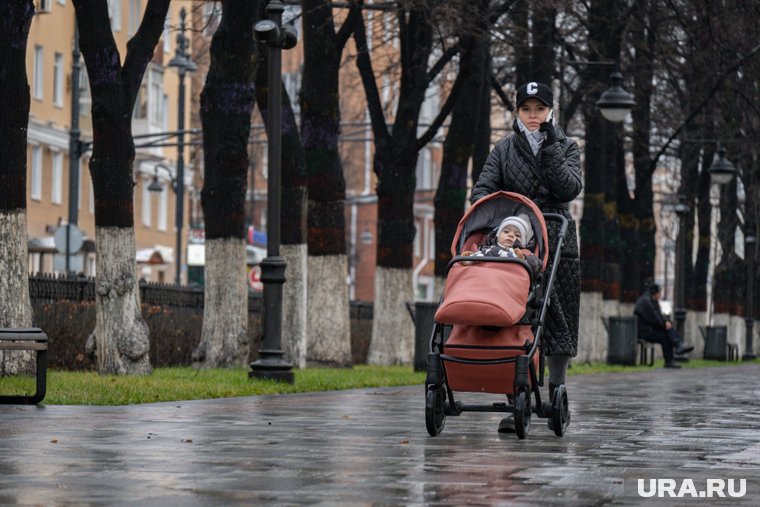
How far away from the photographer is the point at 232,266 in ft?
73.6

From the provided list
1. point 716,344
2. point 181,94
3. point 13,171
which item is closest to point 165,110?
point 181,94

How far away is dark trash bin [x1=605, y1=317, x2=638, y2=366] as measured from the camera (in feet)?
111

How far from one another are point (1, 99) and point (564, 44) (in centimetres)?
1737

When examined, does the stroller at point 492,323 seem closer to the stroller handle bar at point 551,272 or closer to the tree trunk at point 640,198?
the stroller handle bar at point 551,272

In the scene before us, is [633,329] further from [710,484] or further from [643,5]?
[710,484]

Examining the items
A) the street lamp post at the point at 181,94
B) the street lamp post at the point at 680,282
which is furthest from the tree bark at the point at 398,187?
the street lamp post at the point at 181,94

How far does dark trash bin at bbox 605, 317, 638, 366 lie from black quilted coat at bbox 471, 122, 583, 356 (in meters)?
22.5

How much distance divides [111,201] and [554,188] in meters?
9.09

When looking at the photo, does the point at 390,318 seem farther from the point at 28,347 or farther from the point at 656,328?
the point at 28,347

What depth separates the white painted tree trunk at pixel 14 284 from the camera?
17.8 m

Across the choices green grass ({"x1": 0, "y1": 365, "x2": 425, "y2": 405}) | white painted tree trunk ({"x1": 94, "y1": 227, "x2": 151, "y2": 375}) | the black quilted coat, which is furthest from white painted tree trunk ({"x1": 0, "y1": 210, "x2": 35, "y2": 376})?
the black quilted coat

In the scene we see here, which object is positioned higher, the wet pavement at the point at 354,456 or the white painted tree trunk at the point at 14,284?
the white painted tree trunk at the point at 14,284

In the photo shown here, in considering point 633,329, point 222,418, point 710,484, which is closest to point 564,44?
point 633,329

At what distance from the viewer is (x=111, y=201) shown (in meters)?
19.6
